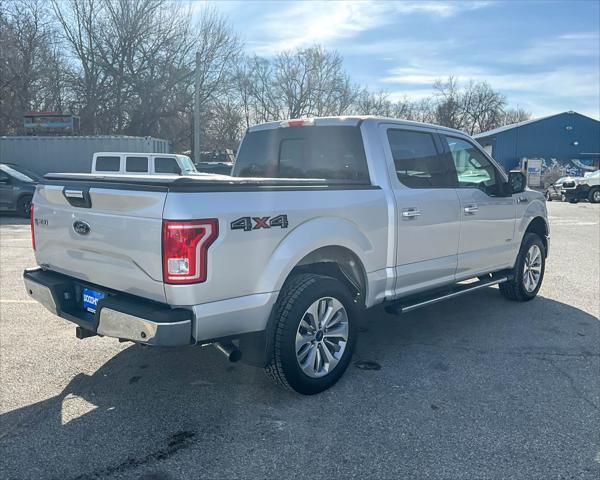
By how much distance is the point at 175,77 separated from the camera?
1247 inches

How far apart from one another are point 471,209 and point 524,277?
170 centimetres

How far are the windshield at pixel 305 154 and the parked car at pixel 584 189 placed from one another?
26.0m

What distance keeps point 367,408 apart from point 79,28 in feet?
107

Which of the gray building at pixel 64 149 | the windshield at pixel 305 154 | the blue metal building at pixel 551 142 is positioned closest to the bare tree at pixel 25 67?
the gray building at pixel 64 149

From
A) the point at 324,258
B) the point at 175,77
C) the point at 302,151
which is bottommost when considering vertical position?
the point at 324,258

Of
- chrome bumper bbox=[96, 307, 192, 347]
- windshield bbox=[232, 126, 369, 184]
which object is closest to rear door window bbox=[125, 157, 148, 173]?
windshield bbox=[232, 126, 369, 184]

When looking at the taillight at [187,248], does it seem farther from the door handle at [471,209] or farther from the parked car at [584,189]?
the parked car at [584,189]

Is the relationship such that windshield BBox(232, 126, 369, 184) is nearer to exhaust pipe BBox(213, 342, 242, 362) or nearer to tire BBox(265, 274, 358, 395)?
tire BBox(265, 274, 358, 395)

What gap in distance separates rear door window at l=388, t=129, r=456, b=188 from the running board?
99 centimetres

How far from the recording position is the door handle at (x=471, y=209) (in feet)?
16.3

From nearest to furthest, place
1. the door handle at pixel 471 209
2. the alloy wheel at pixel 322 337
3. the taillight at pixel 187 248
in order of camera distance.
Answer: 1. the taillight at pixel 187 248
2. the alloy wheel at pixel 322 337
3. the door handle at pixel 471 209

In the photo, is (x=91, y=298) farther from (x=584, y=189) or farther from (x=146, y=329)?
(x=584, y=189)

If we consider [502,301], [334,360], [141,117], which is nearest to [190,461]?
[334,360]

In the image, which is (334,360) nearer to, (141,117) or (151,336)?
(151,336)
